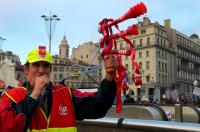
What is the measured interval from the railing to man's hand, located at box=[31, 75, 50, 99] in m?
2.39

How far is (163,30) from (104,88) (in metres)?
95.3

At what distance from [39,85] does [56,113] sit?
33 cm

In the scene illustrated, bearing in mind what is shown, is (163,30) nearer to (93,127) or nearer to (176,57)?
(176,57)

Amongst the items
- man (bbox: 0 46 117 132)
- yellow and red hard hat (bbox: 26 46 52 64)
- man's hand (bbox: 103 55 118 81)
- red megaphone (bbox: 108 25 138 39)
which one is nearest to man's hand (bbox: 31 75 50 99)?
man (bbox: 0 46 117 132)

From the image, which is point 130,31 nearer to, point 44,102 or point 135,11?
point 135,11

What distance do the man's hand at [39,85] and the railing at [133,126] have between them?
239 centimetres

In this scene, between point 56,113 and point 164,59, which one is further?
point 164,59

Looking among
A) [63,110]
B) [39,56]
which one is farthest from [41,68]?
[63,110]

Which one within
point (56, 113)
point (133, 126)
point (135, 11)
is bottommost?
point (133, 126)

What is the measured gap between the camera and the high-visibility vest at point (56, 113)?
327 centimetres

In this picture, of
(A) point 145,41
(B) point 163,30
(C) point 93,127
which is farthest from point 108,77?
(B) point 163,30

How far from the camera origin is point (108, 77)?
342 centimetres

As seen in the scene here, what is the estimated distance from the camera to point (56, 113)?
3361mm


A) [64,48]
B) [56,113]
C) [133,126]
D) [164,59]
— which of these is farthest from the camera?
[64,48]
